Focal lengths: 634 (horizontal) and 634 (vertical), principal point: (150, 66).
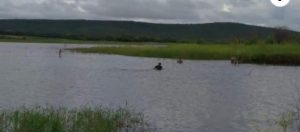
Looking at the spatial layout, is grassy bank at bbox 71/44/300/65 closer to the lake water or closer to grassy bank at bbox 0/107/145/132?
the lake water

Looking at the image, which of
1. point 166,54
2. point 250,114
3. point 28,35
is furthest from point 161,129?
point 28,35

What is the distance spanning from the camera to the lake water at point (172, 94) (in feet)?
79.5

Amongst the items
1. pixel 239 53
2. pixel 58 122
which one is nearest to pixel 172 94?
pixel 58 122

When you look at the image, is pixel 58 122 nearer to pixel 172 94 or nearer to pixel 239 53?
pixel 172 94

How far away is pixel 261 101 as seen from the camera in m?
31.2

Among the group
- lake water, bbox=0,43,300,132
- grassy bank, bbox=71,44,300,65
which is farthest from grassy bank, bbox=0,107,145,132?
grassy bank, bbox=71,44,300,65

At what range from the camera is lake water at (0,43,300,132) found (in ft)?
79.5

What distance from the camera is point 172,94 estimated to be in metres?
34.0

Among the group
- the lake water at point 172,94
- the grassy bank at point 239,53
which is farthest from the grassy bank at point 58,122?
the grassy bank at point 239,53

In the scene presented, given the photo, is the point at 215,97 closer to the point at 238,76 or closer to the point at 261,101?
the point at 261,101

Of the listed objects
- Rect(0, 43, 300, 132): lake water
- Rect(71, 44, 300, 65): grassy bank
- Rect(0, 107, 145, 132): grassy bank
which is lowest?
Rect(0, 43, 300, 132): lake water

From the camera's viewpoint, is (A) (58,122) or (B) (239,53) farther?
(B) (239,53)

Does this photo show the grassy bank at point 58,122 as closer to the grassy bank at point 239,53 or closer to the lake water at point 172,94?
the lake water at point 172,94

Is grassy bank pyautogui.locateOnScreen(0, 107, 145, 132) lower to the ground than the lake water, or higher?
higher
